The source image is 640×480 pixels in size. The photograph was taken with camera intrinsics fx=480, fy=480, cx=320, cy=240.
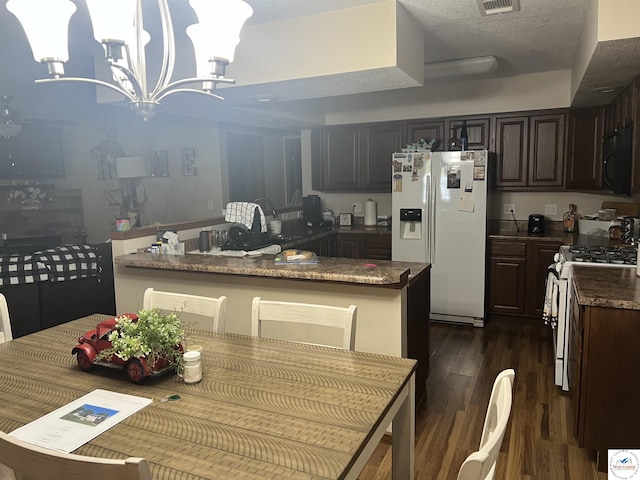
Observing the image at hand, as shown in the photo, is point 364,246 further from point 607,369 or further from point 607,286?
point 607,369

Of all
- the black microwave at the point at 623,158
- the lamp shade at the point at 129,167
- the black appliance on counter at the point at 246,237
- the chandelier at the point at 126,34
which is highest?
the chandelier at the point at 126,34

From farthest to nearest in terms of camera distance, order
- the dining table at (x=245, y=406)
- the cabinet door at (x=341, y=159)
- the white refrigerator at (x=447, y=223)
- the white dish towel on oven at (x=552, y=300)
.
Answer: the cabinet door at (x=341, y=159), the white refrigerator at (x=447, y=223), the white dish towel on oven at (x=552, y=300), the dining table at (x=245, y=406)

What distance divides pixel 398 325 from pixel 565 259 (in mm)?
1470

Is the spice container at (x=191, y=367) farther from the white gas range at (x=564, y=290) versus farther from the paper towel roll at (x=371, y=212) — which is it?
the paper towel roll at (x=371, y=212)

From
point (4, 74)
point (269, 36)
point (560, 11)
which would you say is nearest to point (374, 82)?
point (269, 36)

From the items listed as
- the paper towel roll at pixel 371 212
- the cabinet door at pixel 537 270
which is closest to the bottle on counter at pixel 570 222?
the cabinet door at pixel 537 270

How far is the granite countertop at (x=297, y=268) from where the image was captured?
2.40m

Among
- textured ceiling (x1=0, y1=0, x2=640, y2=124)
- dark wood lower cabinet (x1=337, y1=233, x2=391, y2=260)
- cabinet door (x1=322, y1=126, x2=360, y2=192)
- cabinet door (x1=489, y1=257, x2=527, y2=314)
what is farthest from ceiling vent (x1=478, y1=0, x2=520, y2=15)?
cabinet door (x1=322, y1=126, x2=360, y2=192)

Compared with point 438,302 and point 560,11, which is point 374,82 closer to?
point 560,11

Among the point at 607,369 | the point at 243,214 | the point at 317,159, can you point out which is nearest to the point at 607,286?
the point at 607,369

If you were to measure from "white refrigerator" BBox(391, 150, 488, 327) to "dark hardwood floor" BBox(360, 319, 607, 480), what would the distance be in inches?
17.4

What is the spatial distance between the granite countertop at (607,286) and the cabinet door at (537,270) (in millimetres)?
1606

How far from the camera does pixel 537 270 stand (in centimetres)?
449

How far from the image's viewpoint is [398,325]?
246 cm
